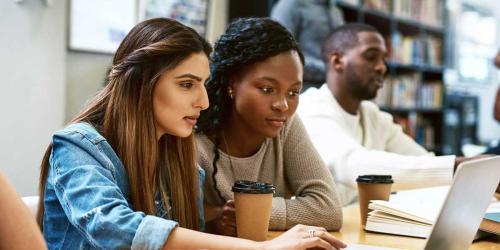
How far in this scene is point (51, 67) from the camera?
9.27ft

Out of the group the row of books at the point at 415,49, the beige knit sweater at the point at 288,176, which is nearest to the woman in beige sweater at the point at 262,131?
the beige knit sweater at the point at 288,176

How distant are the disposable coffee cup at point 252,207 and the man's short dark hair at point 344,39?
1.59 meters

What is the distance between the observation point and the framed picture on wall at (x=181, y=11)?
135 inches

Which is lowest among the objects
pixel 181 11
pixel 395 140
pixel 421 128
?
pixel 421 128

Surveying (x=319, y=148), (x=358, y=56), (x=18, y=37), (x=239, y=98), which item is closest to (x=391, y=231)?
(x=239, y=98)

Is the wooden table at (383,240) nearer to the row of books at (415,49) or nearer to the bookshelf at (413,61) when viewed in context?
the bookshelf at (413,61)

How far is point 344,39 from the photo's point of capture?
2684 mm

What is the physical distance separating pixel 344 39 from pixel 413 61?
10.2 feet

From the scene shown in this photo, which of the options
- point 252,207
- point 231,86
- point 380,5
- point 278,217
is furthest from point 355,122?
point 380,5

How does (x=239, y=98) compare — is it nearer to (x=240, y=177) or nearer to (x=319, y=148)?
(x=240, y=177)

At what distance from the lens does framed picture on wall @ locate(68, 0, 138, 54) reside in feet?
10.0

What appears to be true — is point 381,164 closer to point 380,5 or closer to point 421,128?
point 380,5

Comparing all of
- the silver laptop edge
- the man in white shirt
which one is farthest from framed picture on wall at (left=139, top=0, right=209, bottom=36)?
the silver laptop edge

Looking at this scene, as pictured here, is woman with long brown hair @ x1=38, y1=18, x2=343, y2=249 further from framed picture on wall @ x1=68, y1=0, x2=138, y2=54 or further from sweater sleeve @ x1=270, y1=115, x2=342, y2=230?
framed picture on wall @ x1=68, y1=0, x2=138, y2=54
